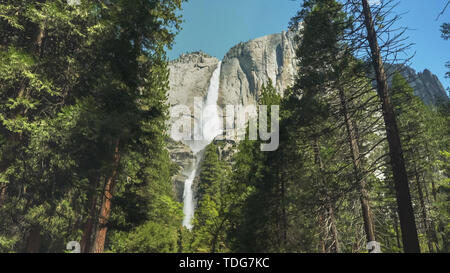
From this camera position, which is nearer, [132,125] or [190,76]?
[132,125]

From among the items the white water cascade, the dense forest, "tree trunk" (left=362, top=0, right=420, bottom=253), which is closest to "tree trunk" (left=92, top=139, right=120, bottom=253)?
the dense forest

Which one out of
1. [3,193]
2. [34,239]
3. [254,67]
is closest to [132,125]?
[3,193]

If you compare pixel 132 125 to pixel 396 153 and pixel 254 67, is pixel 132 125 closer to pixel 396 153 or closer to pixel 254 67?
pixel 396 153

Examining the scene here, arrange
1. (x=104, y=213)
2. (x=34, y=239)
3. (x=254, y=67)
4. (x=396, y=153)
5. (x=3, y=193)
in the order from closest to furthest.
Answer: (x=396, y=153) < (x=104, y=213) < (x=3, y=193) < (x=34, y=239) < (x=254, y=67)

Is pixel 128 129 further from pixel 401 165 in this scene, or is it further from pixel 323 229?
pixel 323 229

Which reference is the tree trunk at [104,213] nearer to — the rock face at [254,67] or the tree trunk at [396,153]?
the tree trunk at [396,153]

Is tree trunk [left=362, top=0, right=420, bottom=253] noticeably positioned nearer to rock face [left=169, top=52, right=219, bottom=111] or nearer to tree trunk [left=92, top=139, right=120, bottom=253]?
tree trunk [left=92, top=139, right=120, bottom=253]

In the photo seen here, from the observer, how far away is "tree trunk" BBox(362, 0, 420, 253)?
5.16 meters

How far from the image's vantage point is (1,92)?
30.2ft

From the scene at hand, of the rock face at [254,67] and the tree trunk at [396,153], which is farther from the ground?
the rock face at [254,67]

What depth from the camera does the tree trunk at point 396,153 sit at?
5164mm

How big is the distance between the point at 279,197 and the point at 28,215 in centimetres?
1116

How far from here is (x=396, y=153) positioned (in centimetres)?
561

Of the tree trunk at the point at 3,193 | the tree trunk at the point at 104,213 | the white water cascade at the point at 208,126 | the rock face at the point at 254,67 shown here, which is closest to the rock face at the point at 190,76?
the white water cascade at the point at 208,126
